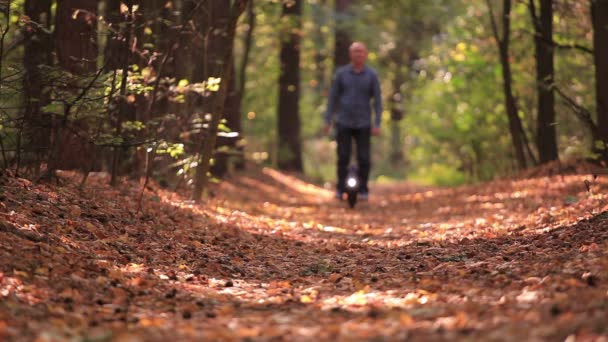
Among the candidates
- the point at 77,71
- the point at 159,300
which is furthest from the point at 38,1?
the point at 159,300

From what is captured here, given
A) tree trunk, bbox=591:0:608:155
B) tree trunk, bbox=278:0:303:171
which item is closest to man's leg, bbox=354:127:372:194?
tree trunk, bbox=591:0:608:155

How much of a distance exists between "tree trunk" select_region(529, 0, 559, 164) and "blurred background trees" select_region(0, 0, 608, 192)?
3cm

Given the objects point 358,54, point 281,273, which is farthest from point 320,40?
point 281,273

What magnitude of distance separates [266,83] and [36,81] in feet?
59.9

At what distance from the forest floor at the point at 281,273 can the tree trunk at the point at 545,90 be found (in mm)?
3730

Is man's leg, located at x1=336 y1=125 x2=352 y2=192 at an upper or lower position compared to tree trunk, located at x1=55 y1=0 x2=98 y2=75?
lower

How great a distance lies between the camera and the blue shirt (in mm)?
12805

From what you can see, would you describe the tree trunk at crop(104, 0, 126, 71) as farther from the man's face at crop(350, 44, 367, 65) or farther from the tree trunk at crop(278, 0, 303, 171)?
the tree trunk at crop(278, 0, 303, 171)

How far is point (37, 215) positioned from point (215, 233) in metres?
2.13

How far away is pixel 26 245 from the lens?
530 cm

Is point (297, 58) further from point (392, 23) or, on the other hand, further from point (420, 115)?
point (392, 23)

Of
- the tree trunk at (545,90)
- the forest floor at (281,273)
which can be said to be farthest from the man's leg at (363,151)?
the tree trunk at (545,90)

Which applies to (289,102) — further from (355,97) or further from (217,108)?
(217,108)

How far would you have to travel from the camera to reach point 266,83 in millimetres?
25203
